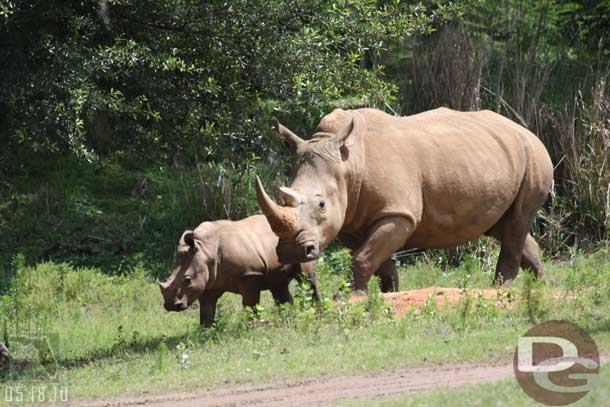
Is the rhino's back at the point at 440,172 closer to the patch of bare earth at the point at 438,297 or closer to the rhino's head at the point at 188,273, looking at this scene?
the patch of bare earth at the point at 438,297

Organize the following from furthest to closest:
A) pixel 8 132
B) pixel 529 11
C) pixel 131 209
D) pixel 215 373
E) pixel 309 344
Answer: pixel 529 11
pixel 131 209
pixel 8 132
pixel 309 344
pixel 215 373

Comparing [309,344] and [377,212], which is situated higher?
[377,212]

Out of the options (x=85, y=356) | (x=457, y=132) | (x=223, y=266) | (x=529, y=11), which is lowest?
(x=85, y=356)

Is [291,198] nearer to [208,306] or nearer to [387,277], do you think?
[208,306]

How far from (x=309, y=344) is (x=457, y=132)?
3.38m

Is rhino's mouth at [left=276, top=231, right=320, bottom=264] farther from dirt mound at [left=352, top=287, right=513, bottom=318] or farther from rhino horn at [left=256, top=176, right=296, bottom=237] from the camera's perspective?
dirt mound at [left=352, top=287, right=513, bottom=318]

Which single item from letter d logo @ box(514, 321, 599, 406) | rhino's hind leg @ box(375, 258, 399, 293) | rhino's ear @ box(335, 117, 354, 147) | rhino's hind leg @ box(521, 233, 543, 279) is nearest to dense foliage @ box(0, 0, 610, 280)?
rhino's ear @ box(335, 117, 354, 147)

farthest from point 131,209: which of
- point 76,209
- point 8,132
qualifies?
point 8,132

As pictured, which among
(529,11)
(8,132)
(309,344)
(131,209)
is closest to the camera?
(309,344)

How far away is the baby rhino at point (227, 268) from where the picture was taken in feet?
33.6

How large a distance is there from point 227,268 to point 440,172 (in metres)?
2.37

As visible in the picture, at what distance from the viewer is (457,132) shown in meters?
11.8

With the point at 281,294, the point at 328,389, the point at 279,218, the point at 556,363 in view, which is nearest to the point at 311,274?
the point at 281,294

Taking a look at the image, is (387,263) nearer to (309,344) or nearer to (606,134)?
(309,344)
